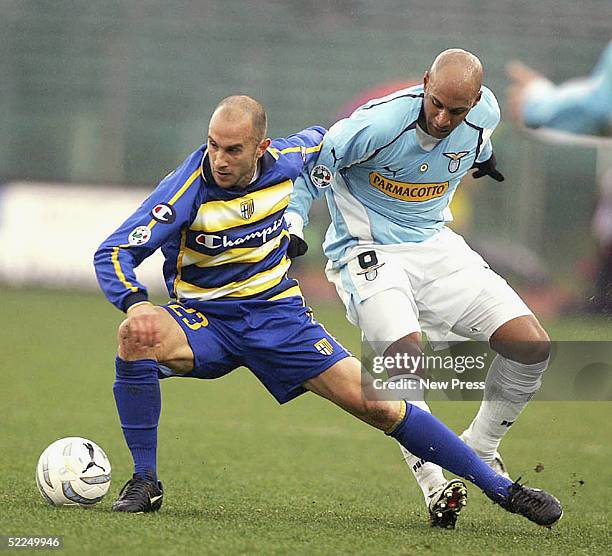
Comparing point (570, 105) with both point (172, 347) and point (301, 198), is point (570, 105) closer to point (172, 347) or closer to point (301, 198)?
point (301, 198)

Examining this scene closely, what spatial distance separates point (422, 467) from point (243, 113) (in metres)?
1.69

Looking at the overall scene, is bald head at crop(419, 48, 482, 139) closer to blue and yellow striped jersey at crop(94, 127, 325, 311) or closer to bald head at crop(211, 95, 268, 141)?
blue and yellow striped jersey at crop(94, 127, 325, 311)

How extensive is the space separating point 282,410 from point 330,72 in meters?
12.1

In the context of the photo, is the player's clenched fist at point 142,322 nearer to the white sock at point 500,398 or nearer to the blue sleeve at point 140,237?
the blue sleeve at point 140,237

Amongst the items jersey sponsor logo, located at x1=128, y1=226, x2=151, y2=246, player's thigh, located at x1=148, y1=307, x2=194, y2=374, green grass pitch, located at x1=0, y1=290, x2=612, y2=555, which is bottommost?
green grass pitch, located at x1=0, y1=290, x2=612, y2=555

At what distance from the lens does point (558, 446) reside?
7391mm

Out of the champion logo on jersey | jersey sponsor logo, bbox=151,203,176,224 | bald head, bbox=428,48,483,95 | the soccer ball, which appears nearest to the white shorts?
the champion logo on jersey

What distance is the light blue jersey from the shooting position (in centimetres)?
515

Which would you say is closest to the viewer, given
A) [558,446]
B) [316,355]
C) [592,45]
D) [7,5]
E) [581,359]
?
[316,355]

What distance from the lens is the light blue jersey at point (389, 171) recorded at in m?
5.15

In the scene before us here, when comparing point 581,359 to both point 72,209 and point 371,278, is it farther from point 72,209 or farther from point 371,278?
point 72,209

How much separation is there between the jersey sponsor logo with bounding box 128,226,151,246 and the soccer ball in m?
0.94

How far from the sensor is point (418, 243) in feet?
17.9

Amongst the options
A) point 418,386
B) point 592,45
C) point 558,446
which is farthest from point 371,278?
point 592,45
